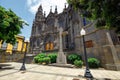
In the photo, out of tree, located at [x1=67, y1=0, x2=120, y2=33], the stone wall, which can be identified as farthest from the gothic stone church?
the stone wall

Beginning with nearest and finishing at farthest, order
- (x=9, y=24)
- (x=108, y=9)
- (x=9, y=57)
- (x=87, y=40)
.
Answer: (x=108, y=9)
(x=9, y=24)
(x=87, y=40)
(x=9, y=57)

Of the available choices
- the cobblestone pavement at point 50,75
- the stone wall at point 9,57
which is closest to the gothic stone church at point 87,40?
the cobblestone pavement at point 50,75

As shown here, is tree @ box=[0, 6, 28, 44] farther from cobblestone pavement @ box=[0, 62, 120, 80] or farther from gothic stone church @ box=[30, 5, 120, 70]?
gothic stone church @ box=[30, 5, 120, 70]

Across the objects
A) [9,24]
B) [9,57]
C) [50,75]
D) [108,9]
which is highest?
[9,24]

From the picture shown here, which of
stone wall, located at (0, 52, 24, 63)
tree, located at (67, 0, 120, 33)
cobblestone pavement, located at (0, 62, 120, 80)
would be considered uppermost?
tree, located at (67, 0, 120, 33)

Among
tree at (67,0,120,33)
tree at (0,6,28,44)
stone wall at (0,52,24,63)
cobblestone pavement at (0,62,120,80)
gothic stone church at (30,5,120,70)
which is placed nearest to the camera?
tree at (67,0,120,33)

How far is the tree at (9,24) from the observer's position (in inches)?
384

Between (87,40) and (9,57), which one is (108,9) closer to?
(87,40)

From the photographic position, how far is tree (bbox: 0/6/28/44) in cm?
974

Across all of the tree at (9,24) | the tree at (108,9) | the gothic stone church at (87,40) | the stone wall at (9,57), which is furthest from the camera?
the stone wall at (9,57)

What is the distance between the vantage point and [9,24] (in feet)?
33.0

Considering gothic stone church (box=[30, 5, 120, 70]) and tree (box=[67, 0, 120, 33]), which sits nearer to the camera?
tree (box=[67, 0, 120, 33])

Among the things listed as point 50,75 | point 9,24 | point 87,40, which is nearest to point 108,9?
point 50,75

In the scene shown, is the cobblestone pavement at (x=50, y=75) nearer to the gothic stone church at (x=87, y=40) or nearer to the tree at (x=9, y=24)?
the gothic stone church at (x=87, y=40)
